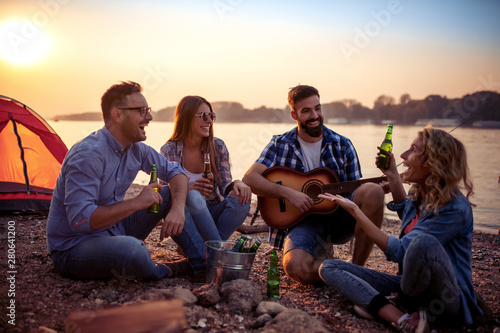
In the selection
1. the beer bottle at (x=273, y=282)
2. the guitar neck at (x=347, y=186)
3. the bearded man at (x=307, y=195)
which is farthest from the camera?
the guitar neck at (x=347, y=186)

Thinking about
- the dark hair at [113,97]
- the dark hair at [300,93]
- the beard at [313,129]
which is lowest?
the beard at [313,129]

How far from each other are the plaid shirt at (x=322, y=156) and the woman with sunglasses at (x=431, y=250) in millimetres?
1438

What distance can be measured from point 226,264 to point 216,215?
1059 millimetres

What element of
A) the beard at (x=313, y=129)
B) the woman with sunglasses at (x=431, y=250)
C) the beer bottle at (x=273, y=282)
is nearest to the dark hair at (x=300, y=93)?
the beard at (x=313, y=129)

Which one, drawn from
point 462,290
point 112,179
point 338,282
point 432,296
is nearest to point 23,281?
point 112,179

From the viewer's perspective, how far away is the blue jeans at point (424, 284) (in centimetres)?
290

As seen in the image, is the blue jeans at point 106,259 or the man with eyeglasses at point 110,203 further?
the blue jeans at point 106,259

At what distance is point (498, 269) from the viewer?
→ 5.03 meters

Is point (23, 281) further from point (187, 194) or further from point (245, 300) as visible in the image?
point (245, 300)

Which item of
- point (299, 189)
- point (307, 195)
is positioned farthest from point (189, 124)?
point (307, 195)

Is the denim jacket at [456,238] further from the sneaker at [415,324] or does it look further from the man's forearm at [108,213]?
the man's forearm at [108,213]

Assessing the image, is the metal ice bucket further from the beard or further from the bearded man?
the beard

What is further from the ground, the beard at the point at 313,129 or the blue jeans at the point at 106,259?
the beard at the point at 313,129

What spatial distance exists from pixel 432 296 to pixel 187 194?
2285 millimetres
